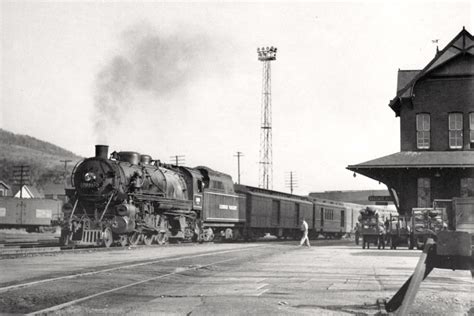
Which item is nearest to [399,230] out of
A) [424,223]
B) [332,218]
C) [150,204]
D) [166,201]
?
[424,223]

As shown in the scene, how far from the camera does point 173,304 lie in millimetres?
Result: 8359

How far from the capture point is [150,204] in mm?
24406

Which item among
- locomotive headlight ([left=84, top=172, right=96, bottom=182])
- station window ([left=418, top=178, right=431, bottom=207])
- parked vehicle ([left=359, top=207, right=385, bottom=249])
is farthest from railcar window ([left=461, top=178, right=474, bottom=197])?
locomotive headlight ([left=84, top=172, right=96, bottom=182])

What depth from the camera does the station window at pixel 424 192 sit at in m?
28.1

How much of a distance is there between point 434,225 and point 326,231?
24.5 m

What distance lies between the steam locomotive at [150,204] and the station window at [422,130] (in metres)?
10.6

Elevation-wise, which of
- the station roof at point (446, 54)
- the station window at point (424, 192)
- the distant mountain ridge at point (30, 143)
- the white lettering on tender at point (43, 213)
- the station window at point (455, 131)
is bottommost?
the white lettering on tender at point (43, 213)

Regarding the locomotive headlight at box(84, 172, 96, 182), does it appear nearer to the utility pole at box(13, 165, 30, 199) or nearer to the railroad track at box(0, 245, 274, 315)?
the railroad track at box(0, 245, 274, 315)

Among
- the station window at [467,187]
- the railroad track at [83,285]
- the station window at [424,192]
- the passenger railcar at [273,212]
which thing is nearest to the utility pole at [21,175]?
the passenger railcar at [273,212]

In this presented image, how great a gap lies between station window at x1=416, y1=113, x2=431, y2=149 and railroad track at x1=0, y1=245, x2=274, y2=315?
58.1ft

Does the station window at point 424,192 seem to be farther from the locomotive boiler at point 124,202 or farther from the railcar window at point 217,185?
the locomotive boiler at point 124,202

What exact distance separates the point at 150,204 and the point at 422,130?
14.2 m

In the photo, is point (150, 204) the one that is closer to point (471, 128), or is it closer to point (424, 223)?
point (424, 223)

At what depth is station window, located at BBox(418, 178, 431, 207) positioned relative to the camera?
28.1 meters
